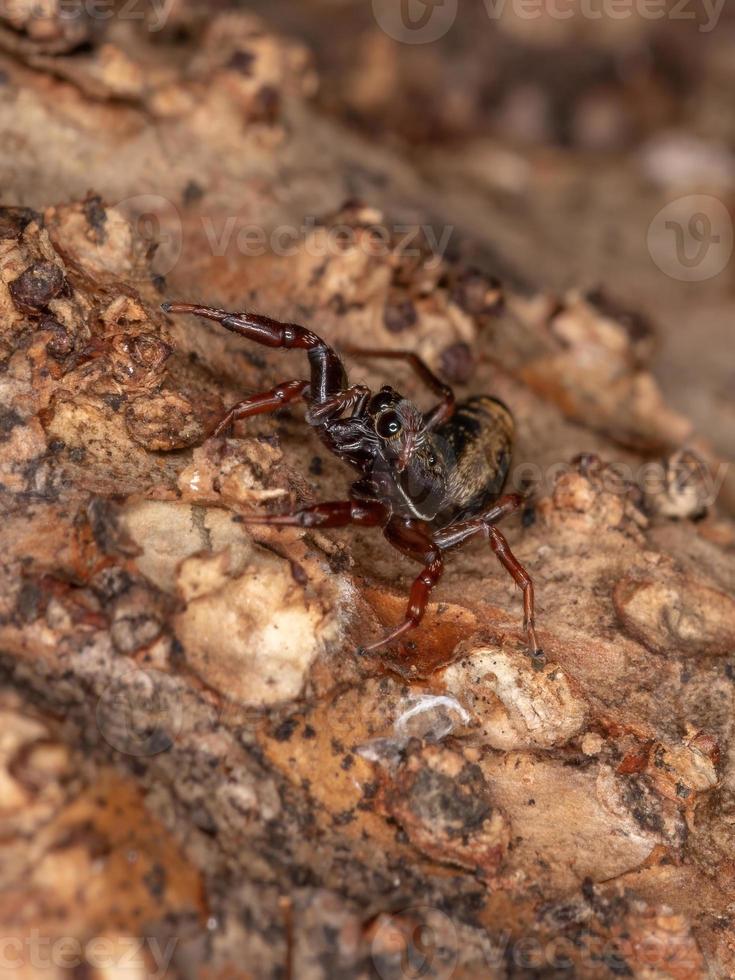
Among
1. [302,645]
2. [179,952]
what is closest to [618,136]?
[302,645]

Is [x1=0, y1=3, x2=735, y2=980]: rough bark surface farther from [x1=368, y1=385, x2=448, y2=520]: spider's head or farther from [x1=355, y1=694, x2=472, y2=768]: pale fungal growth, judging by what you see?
[x1=368, y1=385, x2=448, y2=520]: spider's head

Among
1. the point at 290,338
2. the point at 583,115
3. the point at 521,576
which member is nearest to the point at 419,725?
the point at 521,576

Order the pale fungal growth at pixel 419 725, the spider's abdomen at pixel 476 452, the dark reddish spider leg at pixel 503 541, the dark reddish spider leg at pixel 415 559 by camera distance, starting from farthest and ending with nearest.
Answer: the spider's abdomen at pixel 476 452 → the dark reddish spider leg at pixel 503 541 → the dark reddish spider leg at pixel 415 559 → the pale fungal growth at pixel 419 725

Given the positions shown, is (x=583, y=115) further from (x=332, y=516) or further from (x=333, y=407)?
(x=332, y=516)

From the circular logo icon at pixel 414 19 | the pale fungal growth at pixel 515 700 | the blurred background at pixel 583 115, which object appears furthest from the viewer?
the circular logo icon at pixel 414 19

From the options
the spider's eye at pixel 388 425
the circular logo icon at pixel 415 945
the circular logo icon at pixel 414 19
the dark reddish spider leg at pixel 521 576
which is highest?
the circular logo icon at pixel 414 19

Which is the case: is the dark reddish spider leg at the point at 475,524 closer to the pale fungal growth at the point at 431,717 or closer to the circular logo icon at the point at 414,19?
the pale fungal growth at the point at 431,717

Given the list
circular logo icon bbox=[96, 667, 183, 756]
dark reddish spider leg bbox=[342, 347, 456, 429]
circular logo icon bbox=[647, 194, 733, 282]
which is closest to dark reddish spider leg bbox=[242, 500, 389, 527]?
circular logo icon bbox=[96, 667, 183, 756]

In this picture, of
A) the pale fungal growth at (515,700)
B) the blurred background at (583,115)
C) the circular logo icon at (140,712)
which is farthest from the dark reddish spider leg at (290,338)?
the blurred background at (583,115)
